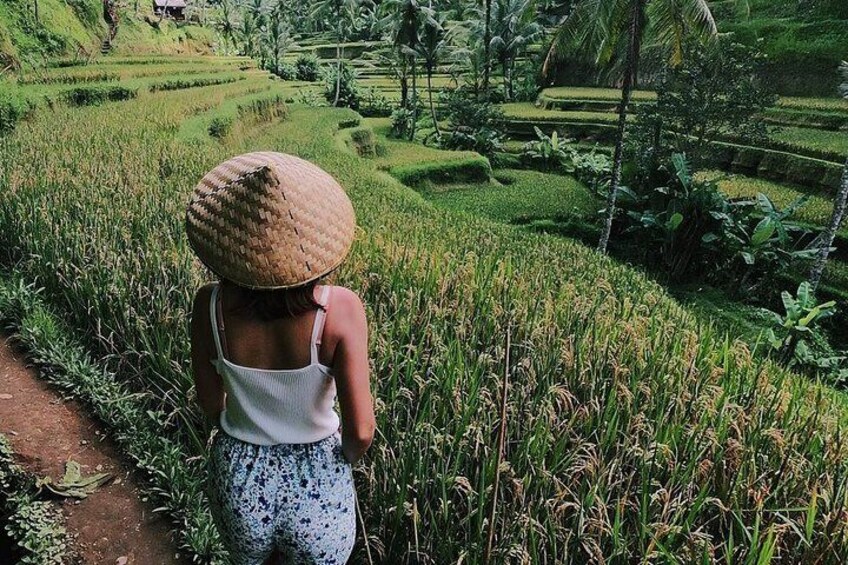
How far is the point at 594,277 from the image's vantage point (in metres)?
5.91

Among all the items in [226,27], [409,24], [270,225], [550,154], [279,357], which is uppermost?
[226,27]

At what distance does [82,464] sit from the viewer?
2.37 meters

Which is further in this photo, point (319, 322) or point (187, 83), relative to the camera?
point (187, 83)

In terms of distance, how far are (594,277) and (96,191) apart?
14.6ft

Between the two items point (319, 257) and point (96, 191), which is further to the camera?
point (96, 191)

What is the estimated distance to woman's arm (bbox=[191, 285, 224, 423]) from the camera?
1.29 metres

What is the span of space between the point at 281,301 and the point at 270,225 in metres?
0.16

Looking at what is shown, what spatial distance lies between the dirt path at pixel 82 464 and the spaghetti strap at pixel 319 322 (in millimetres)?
1269

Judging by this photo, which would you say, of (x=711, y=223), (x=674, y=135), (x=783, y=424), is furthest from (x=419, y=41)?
(x=783, y=424)

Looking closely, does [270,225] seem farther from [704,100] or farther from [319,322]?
[704,100]

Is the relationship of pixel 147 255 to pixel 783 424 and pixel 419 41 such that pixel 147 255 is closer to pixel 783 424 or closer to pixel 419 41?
pixel 783 424

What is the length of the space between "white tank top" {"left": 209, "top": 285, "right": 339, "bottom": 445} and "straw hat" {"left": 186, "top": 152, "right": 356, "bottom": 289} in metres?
0.09

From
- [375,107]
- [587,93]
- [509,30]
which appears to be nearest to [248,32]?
[375,107]

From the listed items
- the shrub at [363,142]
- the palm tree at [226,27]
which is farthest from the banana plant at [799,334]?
the palm tree at [226,27]
